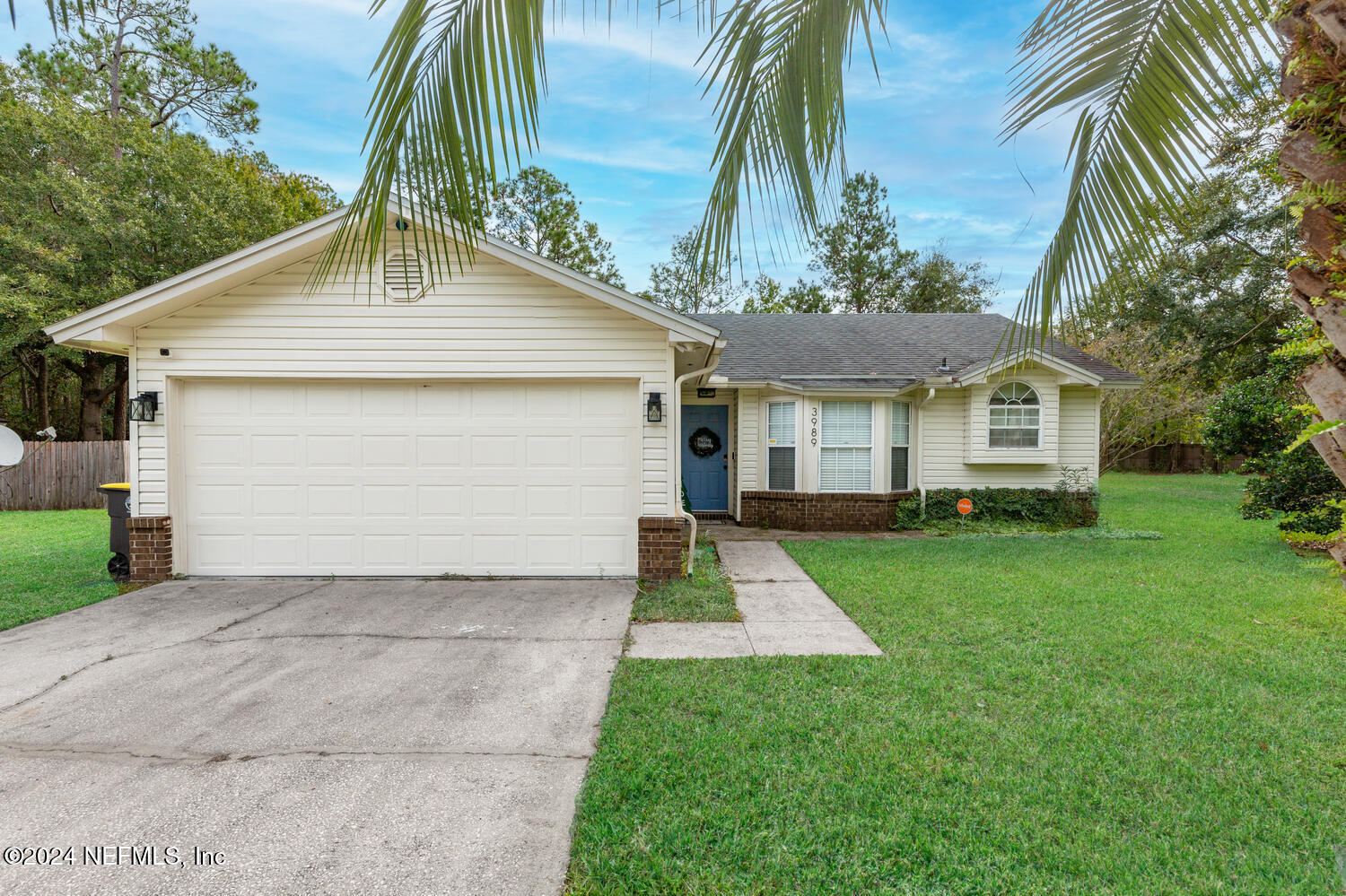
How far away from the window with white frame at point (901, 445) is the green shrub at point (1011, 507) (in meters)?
0.39

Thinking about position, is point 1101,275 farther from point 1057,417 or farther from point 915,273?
point 915,273

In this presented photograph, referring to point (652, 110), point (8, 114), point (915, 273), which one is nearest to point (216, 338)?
point (652, 110)

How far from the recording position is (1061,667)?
4426mm

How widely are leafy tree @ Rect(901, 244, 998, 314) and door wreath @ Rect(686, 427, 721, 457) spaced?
1657 centimetres

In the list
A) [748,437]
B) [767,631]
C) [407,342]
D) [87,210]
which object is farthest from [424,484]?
[87,210]

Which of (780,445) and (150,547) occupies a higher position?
(780,445)

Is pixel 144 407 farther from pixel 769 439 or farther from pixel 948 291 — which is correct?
pixel 948 291

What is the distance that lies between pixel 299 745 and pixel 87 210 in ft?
56.0

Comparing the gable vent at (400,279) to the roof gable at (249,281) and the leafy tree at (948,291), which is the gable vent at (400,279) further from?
the leafy tree at (948,291)

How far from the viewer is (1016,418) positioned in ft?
35.9

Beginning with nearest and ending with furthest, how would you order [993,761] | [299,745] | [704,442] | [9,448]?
[993,761], [299,745], [9,448], [704,442]

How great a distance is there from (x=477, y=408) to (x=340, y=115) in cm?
593

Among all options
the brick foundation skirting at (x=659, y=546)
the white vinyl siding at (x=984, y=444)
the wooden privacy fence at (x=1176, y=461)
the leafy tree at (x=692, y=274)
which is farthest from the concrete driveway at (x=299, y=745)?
the wooden privacy fence at (x=1176, y=461)

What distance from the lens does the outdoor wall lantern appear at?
657 cm
